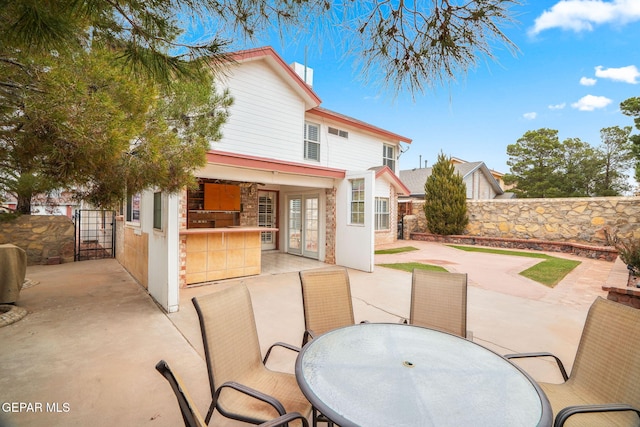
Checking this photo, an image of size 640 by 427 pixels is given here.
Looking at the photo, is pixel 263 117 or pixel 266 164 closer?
pixel 266 164

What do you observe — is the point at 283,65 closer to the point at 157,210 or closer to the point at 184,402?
the point at 157,210

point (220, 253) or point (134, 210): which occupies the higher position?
point (134, 210)

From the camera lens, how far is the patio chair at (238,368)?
5.59 feet

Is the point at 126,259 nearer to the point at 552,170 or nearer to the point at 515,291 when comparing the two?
the point at 515,291

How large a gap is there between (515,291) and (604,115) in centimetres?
2491

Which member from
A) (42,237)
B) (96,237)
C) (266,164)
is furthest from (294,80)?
(96,237)

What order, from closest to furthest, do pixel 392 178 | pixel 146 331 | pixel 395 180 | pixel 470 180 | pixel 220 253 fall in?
pixel 146 331 → pixel 220 253 → pixel 392 178 → pixel 395 180 → pixel 470 180

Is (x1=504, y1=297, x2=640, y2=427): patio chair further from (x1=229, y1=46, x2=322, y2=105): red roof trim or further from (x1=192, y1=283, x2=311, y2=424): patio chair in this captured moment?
(x1=229, y1=46, x2=322, y2=105): red roof trim

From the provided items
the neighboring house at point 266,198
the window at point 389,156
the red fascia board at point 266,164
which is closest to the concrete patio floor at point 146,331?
the neighboring house at point 266,198

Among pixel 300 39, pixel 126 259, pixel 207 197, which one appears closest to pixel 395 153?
pixel 207 197

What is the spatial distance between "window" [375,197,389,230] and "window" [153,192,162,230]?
919 cm

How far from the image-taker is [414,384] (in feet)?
5.02

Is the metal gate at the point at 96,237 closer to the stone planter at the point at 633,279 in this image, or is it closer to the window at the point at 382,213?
the window at the point at 382,213

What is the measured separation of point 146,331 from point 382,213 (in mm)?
10804
